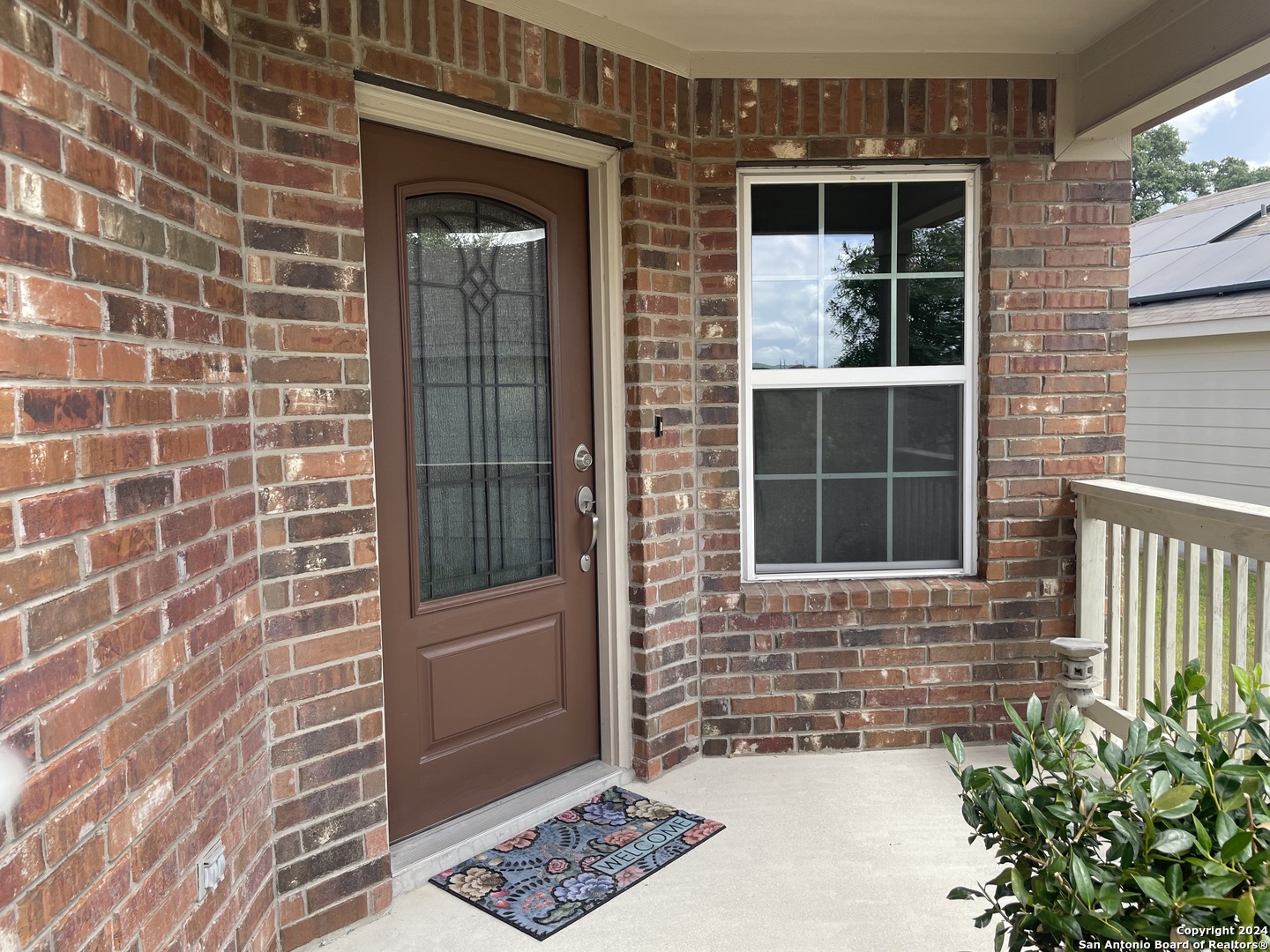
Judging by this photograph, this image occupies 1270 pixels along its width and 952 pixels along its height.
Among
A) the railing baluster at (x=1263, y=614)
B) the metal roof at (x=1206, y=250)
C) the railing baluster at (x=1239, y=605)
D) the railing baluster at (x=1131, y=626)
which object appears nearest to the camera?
the railing baluster at (x=1263, y=614)

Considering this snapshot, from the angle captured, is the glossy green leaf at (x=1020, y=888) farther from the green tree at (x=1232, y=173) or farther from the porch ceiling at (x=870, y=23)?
the green tree at (x=1232, y=173)

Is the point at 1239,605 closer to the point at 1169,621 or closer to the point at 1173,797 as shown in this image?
the point at 1169,621

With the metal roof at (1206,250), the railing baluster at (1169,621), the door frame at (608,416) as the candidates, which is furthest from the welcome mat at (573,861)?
the metal roof at (1206,250)

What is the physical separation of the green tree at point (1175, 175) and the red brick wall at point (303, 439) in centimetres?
2038

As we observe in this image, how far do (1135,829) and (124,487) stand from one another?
1.66 m

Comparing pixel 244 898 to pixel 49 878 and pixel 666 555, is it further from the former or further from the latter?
pixel 666 555

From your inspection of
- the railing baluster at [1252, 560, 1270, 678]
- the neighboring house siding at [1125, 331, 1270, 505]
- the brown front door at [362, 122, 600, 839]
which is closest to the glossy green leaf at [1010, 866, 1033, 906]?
the railing baluster at [1252, 560, 1270, 678]

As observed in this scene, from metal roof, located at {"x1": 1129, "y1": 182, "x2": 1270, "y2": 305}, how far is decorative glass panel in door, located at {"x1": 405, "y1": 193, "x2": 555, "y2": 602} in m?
6.45

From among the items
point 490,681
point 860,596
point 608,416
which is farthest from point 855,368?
point 490,681

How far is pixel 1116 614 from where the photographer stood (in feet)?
10.7

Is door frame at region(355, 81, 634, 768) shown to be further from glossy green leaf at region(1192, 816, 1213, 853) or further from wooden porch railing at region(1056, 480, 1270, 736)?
glossy green leaf at region(1192, 816, 1213, 853)

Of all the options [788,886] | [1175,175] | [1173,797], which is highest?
[1175,175]

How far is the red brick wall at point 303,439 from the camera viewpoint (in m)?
1.32

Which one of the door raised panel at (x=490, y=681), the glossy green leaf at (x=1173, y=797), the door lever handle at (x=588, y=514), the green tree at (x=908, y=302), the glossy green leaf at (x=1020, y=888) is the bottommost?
the door raised panel at (x=490, y=681)
